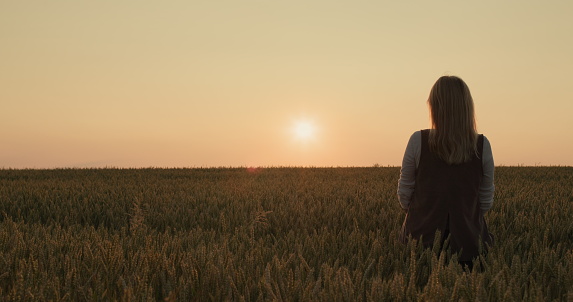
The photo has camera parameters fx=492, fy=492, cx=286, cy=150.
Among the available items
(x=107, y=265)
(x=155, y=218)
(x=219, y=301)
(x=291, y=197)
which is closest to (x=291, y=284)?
(x=219, y=301)

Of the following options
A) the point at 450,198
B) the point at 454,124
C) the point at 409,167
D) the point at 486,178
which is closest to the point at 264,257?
the point at 409,167

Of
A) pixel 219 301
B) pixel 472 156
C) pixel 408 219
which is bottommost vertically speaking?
pixel 219 301

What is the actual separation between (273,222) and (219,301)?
140 inches

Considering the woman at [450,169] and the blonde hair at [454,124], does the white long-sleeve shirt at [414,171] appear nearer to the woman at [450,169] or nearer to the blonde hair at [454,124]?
the woman at [450,169]

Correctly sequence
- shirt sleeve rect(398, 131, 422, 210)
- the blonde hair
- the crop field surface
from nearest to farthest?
1. the crop field surface
2. the blonde hair
3. shirt sleeve rect(398, 131, 422, 210)

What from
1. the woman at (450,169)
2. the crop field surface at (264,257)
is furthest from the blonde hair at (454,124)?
the crop field surface at (264,257)

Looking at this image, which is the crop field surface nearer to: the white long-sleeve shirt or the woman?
the woman

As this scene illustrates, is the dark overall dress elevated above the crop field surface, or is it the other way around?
the dark overall dress

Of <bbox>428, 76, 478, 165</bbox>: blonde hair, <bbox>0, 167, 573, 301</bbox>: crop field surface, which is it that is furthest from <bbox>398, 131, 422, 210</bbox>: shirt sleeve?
<bbox>0, 167, 573, 301</bbox>: crop field surface

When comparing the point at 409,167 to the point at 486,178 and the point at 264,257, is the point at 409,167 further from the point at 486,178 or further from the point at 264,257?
the point at 264,257

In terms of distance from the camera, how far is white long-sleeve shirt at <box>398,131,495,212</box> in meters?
4.31

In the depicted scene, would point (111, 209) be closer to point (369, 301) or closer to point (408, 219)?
point (408, 219)

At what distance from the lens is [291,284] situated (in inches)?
109

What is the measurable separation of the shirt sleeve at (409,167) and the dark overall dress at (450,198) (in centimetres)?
5
